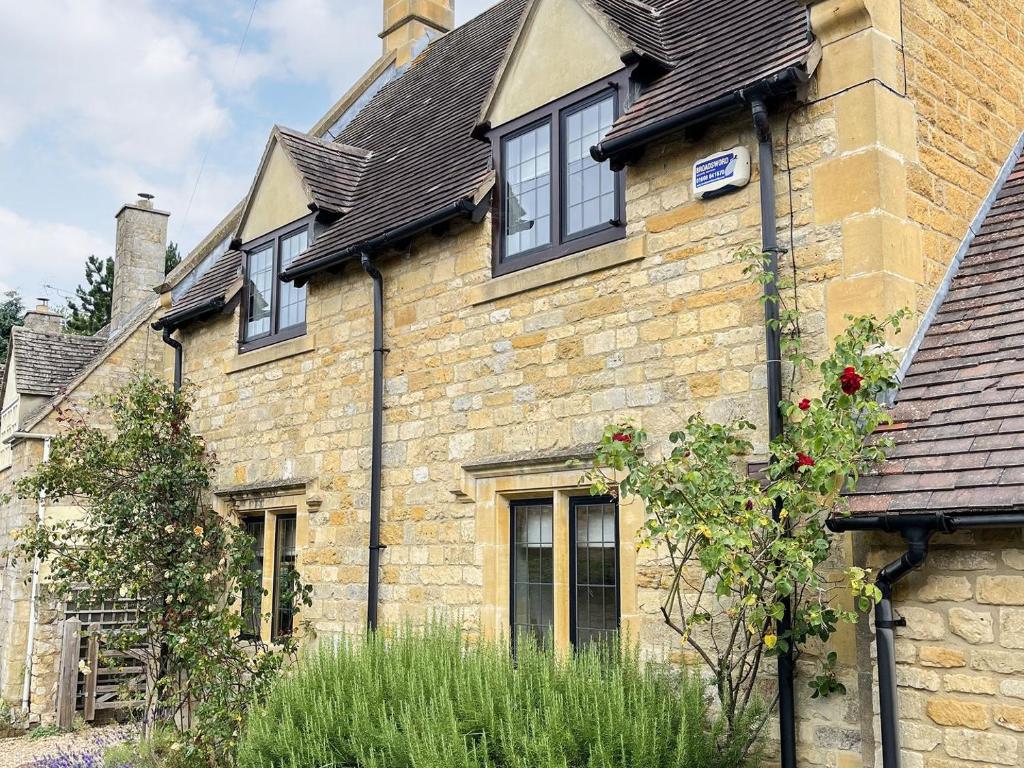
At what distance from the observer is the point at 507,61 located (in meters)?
8.79

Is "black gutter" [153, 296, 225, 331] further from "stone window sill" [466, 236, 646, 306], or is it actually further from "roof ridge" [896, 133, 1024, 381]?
"roof ridge" [896, 133, 1024, 381]

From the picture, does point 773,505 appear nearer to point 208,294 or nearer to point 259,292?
point 259,292

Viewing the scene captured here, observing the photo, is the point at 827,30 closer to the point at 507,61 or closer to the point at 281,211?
the point at 507,61

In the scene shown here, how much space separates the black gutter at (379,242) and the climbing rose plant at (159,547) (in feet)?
8.73

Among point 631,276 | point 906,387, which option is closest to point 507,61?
point 631,276

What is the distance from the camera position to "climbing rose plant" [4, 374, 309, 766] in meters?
10.7

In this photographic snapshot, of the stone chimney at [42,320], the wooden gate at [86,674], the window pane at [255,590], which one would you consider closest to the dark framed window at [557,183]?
the window pane at [255,590]

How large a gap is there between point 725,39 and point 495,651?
4930mm

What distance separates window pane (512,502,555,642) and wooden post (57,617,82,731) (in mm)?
9802

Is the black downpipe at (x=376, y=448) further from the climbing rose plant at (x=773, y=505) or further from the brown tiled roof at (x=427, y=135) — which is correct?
the climbing rose plant at (x=773, y=505)

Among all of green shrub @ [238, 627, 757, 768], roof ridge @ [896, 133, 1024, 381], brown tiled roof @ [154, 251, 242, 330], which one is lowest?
green shrub @ [238, 627, 757, 768]

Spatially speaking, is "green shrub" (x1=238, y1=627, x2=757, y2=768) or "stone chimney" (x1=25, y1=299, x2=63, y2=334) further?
"stone chimney" (x1=25, y1=299, x2=63, y2=334)

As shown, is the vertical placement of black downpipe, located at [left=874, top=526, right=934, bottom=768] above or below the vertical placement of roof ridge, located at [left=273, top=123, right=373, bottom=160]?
below

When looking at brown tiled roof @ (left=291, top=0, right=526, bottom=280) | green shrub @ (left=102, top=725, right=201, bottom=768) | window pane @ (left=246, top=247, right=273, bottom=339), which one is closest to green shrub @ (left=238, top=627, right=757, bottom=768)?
green shrub @ (left=102, top=725, right=201, bottom=768)
